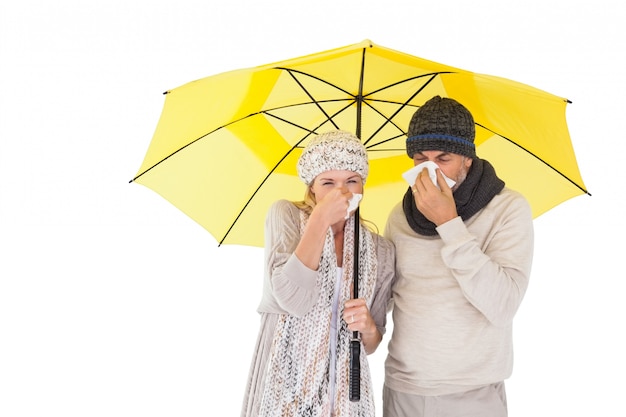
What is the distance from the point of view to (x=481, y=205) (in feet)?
6.64

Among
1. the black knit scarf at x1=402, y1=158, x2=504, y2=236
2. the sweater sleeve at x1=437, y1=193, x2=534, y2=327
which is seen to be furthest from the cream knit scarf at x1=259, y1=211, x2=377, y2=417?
the sweater sleeve at x1=437, y1=193, x2=534, y2=327

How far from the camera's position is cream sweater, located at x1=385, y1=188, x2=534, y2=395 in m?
1.91

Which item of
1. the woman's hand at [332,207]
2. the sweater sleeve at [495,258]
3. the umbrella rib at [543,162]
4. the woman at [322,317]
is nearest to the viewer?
the sweater sleeve at [495,258]

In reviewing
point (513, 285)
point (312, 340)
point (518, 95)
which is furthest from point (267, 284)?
point (518, 95)

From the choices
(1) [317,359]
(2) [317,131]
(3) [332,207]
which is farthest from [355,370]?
(2) [317,131]

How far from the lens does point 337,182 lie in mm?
2156

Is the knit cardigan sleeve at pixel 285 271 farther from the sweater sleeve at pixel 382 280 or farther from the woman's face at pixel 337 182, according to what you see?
the sweater sleeve at pixel 382 280

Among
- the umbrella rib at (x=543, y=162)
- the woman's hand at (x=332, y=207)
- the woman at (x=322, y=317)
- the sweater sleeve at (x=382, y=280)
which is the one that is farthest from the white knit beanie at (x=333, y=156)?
the umbrella rib at (x=543, y=162)

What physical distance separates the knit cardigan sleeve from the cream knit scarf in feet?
0.16

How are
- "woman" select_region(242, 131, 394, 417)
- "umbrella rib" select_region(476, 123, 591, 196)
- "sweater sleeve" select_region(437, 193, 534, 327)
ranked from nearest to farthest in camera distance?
"sweater sleeve" select_region(437, 193, 534, 327), "woman" select_region(242, 131, 394, 417), "umbrella rib" select_region(476, 123, 591, 196)

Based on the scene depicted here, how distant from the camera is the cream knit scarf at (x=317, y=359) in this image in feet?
7.00

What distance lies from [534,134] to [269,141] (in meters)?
0.91

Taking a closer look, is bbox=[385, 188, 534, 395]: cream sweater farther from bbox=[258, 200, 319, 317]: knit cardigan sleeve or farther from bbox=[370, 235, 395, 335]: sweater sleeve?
bbox=[258, 200, 319, 317]: knit cardigan sleeve

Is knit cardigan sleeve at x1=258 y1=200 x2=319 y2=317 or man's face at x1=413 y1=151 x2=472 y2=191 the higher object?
man's face at x1=413 y1=151 x2=472 y2=191
